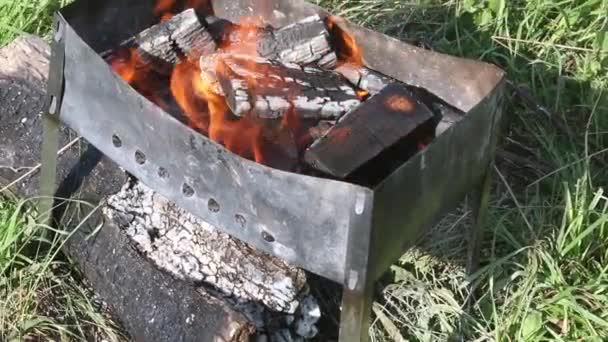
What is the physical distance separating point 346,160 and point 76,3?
0.91 meters

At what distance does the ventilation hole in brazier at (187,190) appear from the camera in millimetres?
2340

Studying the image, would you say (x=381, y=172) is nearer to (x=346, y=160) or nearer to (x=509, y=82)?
(x=346, y=160)

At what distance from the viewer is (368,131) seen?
2.38m

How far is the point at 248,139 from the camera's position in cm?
245

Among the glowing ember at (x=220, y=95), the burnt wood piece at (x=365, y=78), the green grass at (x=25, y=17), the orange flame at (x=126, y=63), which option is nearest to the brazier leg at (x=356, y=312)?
the glowing ember at (x=220, y=95)

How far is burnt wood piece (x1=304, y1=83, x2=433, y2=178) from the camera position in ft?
7.62

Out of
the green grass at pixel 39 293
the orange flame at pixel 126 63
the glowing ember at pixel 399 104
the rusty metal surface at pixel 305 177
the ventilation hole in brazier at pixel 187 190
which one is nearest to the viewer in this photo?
the rusty metal surface at pixel 305 177

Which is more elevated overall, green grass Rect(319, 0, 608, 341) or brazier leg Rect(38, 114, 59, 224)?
brazier leg Rect(38, 114, 59, 224)

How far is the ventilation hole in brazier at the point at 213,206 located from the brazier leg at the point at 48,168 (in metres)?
0.65

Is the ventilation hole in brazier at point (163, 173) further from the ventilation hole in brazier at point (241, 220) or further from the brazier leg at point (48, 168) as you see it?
the brazier leg at point (48, 168)

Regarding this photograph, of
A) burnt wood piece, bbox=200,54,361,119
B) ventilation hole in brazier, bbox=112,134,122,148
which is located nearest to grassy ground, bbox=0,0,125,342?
ventilation hole in brazier, bbox=112,134,122,148

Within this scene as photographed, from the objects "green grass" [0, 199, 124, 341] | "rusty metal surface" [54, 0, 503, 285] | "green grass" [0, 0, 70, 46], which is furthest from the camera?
"green grass" [0, 0, 70, 46]

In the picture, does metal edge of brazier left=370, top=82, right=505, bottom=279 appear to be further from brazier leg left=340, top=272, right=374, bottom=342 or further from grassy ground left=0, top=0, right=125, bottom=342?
grassy ground left=0, top=0, right=125, bottom=342

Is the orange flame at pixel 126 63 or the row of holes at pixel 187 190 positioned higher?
the orange flame at pixel 126 63
